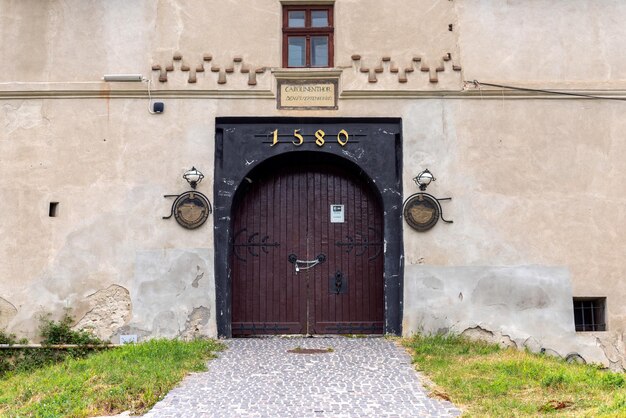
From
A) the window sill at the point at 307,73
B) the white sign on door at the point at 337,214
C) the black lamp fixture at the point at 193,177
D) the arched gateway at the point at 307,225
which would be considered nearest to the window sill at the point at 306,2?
the window sill at the point at 307,73

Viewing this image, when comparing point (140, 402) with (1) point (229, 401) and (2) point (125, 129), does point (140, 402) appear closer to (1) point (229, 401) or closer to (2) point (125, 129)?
(1) point (229, 401)

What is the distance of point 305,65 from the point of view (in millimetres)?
11031

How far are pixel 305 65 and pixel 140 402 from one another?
20.9 ft

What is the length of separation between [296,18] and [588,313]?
6820 millimetres

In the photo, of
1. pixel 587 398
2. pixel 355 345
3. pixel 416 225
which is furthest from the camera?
pixel 416 225

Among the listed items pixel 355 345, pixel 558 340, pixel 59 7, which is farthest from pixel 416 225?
pixel 59 7

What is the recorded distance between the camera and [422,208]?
10.5m

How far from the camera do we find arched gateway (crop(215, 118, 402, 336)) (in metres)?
10.7

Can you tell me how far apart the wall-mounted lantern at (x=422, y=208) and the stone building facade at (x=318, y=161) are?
0.07 metres

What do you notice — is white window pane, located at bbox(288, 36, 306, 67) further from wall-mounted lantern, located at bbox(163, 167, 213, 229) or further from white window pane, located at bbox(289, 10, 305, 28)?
wall-mounted lantern, located at bbox(163, 167, 213, 229)

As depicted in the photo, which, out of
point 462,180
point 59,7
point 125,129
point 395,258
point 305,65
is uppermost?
point 59,7

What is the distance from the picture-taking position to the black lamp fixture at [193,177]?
10.4 metres

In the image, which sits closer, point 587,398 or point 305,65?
point 587,398

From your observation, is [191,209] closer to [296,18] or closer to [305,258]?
[305,258]
